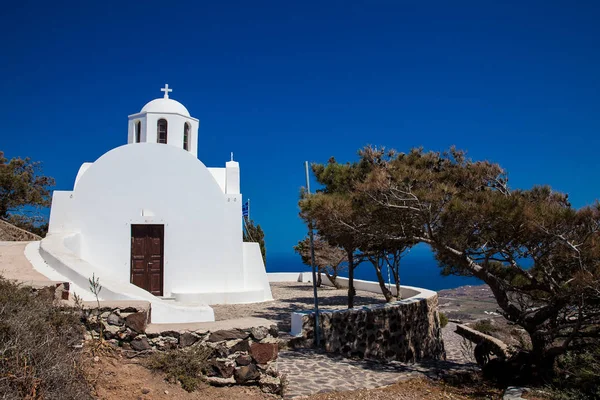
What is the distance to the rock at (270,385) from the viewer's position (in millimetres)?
5027

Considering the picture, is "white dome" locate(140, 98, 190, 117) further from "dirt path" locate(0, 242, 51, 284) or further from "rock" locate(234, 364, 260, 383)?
"rock" locate(234, 364, 260, 383)

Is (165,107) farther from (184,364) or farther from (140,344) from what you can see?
(184,364)

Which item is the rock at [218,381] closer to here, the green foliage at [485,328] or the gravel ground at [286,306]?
the gravel ground at [286,306]

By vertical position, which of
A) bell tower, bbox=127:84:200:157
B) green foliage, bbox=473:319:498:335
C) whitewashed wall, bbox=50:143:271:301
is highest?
bell tower, bbox=127:84:200:157

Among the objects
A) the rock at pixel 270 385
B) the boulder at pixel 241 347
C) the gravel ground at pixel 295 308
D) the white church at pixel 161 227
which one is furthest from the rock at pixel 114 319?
the white church at pixel 161 227

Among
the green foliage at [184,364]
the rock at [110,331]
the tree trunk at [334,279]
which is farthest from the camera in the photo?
the tree trunk at [334,279]

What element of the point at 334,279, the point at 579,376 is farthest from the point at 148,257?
the point at 579,376

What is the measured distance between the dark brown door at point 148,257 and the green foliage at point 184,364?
24.5ft

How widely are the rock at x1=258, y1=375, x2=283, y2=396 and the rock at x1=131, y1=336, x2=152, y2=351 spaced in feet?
4.30

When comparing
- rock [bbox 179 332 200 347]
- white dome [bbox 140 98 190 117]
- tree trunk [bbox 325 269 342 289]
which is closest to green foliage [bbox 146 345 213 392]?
rock [bbox 179 332 200 347]

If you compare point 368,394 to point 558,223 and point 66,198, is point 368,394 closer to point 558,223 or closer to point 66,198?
point 558,223

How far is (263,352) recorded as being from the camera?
5090 mm

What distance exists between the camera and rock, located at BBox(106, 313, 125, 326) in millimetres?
4766

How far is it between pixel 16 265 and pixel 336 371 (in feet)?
19.8
